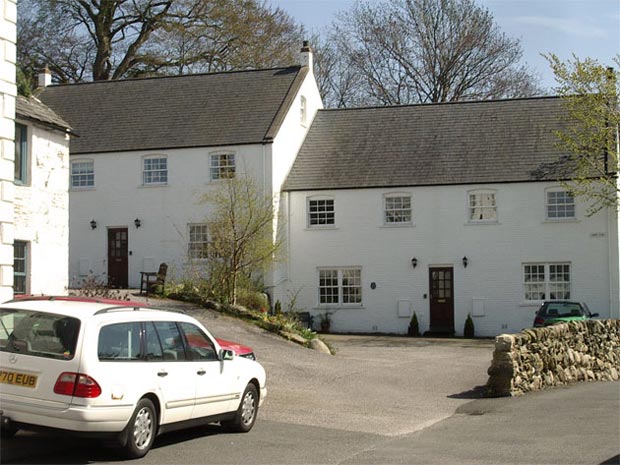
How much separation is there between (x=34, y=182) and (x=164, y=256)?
14.1m

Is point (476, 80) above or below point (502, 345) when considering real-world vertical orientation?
above

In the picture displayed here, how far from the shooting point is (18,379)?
9969 mm

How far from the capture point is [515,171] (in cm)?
3441

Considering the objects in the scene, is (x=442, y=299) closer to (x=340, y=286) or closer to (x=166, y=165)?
(x=340, y=286)

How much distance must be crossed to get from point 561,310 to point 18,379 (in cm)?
2149

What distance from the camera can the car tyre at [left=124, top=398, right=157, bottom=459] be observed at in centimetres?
1017

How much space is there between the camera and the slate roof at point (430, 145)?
3494 centimetres

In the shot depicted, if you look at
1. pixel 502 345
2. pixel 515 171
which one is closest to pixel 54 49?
pixel 515 171

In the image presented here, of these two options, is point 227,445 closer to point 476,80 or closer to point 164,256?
point 164,256

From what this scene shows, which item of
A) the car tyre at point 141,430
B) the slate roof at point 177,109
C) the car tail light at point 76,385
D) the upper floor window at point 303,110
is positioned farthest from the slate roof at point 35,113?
the upper floor window at point 303,110

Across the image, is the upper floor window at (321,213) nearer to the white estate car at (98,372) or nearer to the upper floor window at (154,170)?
the upper floor window at (154,170)

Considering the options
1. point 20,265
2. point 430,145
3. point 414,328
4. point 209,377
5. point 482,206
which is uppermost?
point 430,145

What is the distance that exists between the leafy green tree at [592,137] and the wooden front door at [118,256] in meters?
16.5

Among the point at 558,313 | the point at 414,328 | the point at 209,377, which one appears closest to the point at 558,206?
the point at 558,313
